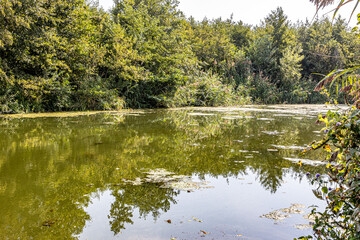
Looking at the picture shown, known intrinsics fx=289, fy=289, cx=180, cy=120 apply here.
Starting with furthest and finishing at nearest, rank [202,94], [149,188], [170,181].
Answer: [202,94]
[170,181]
[149,188]

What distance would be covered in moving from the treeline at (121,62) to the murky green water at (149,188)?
15.5 feet

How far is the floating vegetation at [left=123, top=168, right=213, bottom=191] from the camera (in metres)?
3.28

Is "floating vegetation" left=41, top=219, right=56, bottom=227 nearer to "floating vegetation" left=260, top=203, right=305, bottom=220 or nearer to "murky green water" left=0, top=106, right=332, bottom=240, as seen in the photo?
"murky green water" left=0, top=106, right=332, bottom=240

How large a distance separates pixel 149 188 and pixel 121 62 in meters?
11.4

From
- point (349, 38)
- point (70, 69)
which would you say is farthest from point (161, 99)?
point (349, 38)

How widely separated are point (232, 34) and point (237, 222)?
103 feet

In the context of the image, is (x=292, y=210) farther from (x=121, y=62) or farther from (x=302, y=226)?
(x=121, y=62)

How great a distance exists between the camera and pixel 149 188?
319 centimetres

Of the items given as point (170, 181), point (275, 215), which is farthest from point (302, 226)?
A: point (170, 181)

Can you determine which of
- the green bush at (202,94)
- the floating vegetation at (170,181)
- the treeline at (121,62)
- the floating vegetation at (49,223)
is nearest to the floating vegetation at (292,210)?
the floating vegetation at (170,181)

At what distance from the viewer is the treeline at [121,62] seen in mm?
10945

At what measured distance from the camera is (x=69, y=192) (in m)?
3.02

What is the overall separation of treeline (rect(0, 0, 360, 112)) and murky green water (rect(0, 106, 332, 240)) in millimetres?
4730

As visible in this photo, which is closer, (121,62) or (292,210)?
(292,210)
